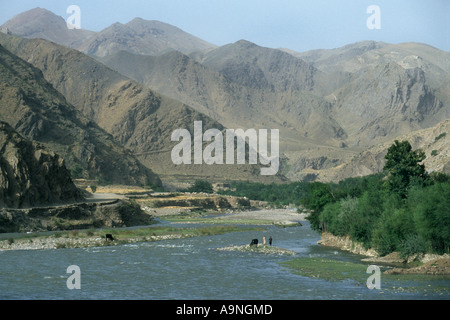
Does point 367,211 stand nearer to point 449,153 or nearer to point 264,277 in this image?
point 264,277

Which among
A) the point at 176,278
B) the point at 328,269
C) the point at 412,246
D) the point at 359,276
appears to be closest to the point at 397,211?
the point at 412,246

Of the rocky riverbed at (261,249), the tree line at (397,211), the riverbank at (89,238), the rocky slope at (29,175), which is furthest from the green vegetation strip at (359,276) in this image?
the rocky slope at (29,175)

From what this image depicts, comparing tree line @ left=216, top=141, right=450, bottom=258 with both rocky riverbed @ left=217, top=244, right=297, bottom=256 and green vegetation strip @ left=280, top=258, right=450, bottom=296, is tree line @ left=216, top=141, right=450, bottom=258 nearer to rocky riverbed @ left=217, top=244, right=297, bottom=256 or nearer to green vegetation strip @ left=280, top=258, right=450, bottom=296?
green vegetation strip @ left=280, top=258, right=450, bottom=296

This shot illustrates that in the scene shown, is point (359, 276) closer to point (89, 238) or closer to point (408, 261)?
point (408, 261)

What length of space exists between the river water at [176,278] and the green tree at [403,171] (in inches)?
366

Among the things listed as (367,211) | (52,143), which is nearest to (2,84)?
(52,143)

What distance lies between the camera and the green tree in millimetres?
68188

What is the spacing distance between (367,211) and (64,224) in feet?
151

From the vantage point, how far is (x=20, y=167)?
94.9 meters

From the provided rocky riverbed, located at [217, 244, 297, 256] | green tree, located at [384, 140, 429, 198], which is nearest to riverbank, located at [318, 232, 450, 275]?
rocky riverbed, located at [217, 244, 297, 256]

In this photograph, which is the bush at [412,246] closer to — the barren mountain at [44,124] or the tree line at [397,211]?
the tree line at [397,211]

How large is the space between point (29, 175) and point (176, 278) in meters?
54.7

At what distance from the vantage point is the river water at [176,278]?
134 feet
